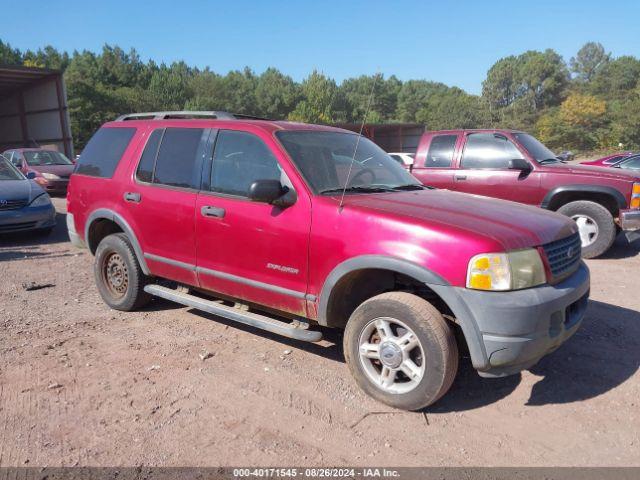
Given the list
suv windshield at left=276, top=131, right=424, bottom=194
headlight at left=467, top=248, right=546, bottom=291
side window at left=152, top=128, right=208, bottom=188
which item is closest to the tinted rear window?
side window at left=152, top=128, right=208, bottom=188

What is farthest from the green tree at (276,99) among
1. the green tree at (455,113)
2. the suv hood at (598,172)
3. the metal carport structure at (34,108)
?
the suv hood at (598,172)

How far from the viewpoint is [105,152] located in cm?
531

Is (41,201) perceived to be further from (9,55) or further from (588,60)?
(588,60)

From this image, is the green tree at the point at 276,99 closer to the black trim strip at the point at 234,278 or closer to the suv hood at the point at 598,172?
the suv hood at the point at 598,172

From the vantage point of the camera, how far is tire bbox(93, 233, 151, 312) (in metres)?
4.98

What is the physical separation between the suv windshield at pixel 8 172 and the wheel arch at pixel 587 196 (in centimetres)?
904

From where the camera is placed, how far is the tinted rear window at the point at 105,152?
5.13 meters

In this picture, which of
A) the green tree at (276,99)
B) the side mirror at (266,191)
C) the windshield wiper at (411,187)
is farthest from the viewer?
the green tree at (276,99)

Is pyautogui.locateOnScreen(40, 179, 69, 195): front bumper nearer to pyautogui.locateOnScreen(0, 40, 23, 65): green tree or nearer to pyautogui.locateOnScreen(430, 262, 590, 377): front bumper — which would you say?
pyautogui.locateOnScreen(430, 262, 590, 377): front bumper

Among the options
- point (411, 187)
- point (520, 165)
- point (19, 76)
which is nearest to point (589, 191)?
point (520, 165)

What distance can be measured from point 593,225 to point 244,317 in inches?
228

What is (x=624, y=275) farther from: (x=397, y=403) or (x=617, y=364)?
(x=397, y=403)

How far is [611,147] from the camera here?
56.6 m

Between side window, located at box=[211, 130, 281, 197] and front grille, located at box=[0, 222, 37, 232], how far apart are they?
5951mm
